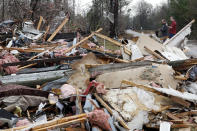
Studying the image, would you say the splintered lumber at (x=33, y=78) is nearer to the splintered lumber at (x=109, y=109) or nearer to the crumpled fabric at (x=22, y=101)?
the crumpled fabric at (x=22, y=101)

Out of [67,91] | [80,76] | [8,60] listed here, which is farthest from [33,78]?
[8,60]

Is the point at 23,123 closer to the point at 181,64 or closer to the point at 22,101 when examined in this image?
the point at 22,101

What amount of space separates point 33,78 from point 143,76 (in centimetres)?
263

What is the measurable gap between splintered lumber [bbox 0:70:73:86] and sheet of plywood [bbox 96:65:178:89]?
96 cm

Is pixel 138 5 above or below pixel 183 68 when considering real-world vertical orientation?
above

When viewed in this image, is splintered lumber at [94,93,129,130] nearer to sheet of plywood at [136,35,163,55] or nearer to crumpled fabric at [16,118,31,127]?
crumpled fabric at [16,118,31,127]

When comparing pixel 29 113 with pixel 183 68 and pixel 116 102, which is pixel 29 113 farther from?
pixel 183 68

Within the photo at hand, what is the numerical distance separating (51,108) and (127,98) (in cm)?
142

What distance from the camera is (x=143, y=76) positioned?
489 cm

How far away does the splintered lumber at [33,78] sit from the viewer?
5.15 meters

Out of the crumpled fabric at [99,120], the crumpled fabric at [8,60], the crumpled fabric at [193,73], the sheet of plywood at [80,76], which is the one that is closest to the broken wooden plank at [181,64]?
the crumpled fabric at [193,73]

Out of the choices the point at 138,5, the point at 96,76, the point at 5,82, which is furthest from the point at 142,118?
the point at 138,5

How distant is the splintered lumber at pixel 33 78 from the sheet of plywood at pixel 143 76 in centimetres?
96

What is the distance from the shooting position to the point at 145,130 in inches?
142
